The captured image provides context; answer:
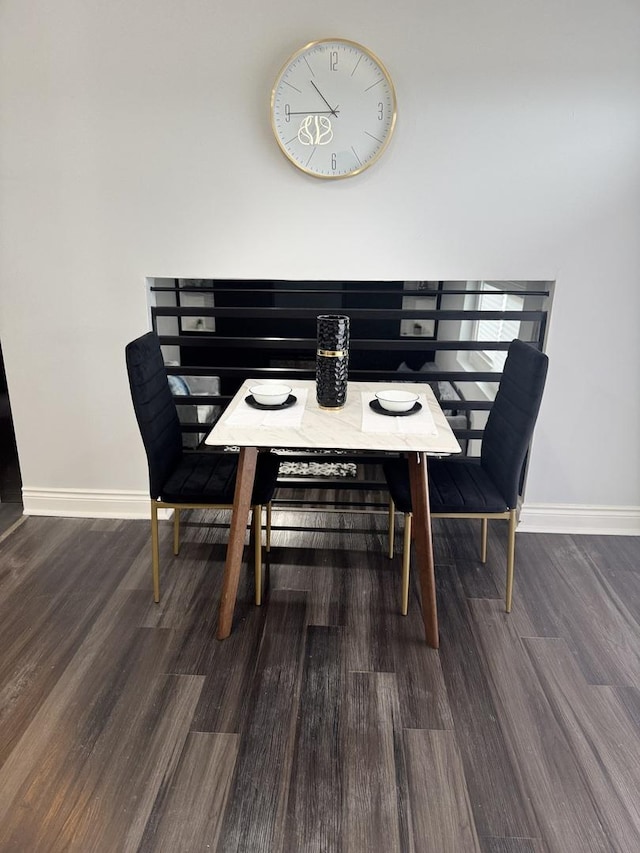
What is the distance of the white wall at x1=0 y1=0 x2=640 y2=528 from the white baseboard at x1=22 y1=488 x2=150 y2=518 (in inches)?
17.4

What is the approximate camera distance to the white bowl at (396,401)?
2.20 metres

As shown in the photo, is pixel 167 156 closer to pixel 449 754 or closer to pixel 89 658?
pixel 89 658

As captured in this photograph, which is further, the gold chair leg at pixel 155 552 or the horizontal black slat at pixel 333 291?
the horizontal black slat at pixel 333 291

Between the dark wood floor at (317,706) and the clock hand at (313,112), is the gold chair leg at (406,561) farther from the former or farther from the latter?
the clock hand at (313,112)

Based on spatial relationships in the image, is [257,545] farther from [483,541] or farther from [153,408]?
[483,541]

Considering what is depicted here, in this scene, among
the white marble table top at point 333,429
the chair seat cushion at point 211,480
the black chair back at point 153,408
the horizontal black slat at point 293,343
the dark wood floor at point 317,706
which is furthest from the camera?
the horizontal black slat at point 293,343

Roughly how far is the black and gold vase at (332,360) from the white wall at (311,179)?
53 centimetres

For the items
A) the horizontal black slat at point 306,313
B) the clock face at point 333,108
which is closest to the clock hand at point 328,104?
the clock face at point 333,108

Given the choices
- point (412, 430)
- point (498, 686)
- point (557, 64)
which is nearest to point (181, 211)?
point (412, 430)

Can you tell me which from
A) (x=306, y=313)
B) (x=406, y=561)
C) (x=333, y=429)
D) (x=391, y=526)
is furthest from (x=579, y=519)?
(x=306, y=313)

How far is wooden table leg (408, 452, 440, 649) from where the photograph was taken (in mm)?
2014

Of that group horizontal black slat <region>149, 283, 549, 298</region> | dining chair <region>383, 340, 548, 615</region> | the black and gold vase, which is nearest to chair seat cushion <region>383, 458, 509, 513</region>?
dining chair <region>383, 340, 548, 615</region>

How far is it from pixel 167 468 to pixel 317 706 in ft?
3.27

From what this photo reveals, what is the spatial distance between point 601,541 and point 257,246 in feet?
6.81
